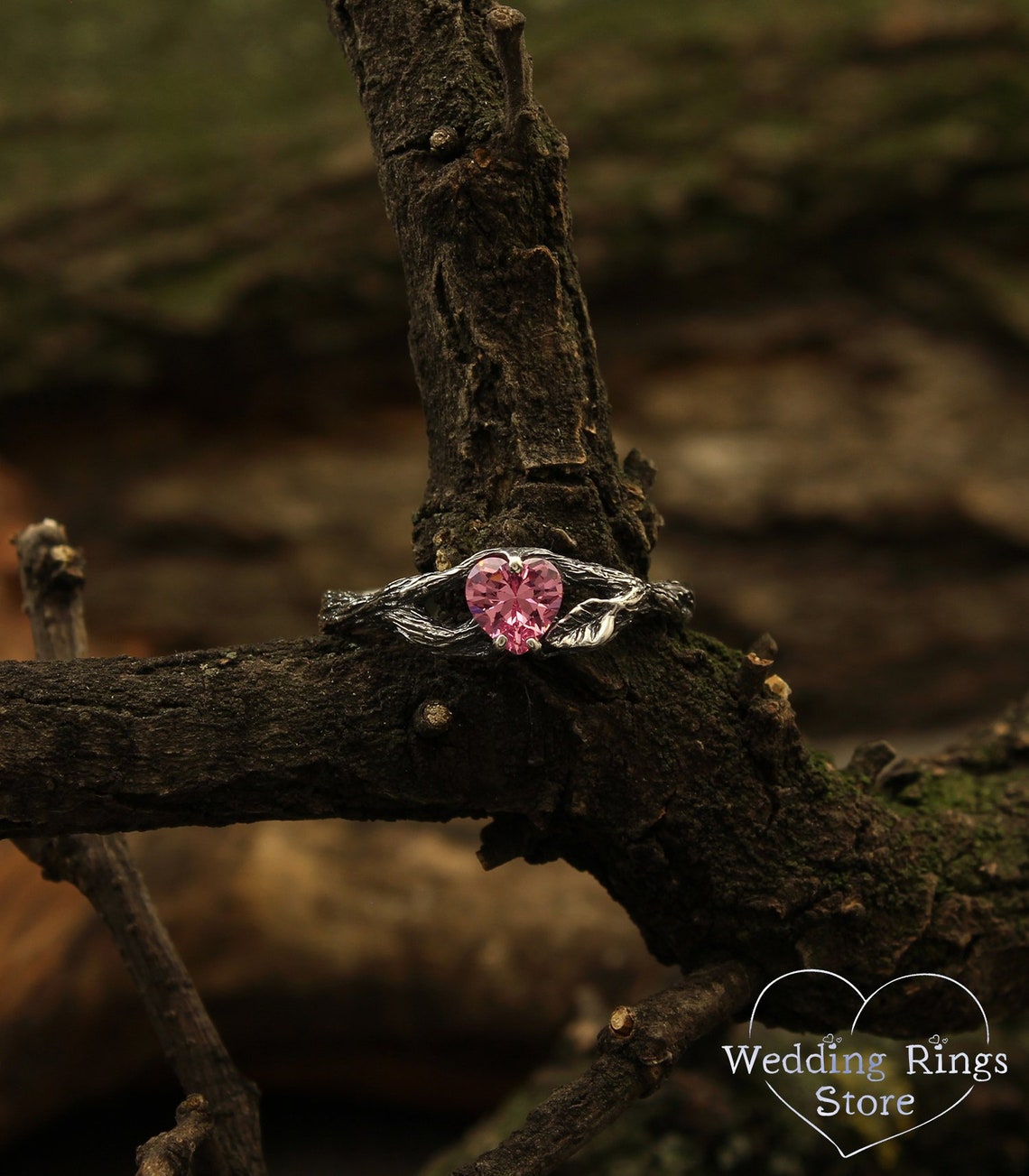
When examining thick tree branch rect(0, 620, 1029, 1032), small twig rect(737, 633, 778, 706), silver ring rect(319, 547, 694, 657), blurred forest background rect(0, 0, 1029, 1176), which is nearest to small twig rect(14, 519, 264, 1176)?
thick tree branch rect(0, 620, 1029, 1032)

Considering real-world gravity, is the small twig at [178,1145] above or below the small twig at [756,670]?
below

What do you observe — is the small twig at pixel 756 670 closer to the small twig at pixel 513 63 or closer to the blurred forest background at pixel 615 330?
the small twig at pixel 513 63

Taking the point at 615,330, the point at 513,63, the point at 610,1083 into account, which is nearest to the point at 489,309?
the point at 513,63

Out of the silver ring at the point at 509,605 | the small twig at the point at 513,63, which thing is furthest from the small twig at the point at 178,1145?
the small twig at the point at 513,63

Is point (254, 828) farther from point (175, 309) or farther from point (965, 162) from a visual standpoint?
point (965, 162)

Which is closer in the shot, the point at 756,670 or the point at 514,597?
the point at 514,597

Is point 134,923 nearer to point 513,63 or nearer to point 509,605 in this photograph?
point 509,605
